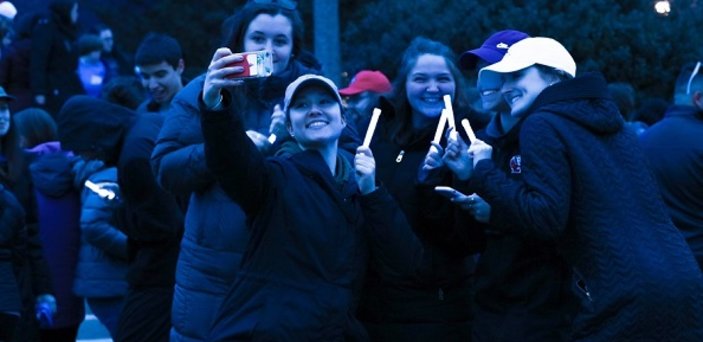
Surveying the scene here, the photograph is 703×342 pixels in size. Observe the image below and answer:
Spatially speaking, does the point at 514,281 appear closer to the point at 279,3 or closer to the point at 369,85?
the point at 279,3

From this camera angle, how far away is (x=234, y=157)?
4.65 m

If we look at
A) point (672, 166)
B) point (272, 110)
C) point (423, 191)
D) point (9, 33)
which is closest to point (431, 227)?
point (423, 191)

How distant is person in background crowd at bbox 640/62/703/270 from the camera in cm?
726


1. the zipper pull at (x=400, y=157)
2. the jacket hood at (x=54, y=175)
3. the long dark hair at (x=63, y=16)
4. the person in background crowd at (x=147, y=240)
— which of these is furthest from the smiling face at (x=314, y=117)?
the long dark hair at (x=63, y=16)

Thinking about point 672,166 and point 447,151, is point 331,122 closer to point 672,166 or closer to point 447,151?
point 447,151

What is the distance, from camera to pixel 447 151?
17.5ft

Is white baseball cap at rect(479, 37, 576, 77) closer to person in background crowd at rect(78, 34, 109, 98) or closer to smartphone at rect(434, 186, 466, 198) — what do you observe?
smartphone at rect(434, 186, 466, 198)

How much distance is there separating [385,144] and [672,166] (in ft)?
6.63

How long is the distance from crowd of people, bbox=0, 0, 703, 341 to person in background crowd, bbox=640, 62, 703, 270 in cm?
165

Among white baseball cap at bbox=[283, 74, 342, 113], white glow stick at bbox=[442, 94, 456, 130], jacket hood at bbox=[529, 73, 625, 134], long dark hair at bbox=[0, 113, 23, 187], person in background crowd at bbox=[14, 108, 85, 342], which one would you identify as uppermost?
white baseball cap at bbox=[283, 74, 342, 113]

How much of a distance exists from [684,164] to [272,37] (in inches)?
109

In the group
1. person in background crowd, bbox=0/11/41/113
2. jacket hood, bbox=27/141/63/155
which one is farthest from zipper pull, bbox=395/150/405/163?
person in background crowd, bbox=0/11/41/113

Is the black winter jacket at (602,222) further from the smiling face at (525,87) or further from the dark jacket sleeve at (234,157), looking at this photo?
the dark jacket sleeve at (234,157)

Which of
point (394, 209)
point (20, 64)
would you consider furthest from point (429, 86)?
point (20, 64)
